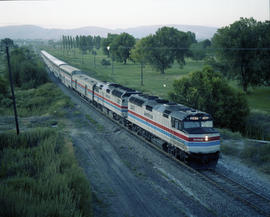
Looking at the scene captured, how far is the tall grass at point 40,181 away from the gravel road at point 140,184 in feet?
6.10

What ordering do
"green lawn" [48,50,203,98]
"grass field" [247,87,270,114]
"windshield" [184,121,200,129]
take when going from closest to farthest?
"windshield" [184,121,200,129] < "grass field" [247,87,270,114] < "green lawn" [48,50,203,98]

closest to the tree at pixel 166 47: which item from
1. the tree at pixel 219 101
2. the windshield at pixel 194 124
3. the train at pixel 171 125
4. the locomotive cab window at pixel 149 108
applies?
the tree at pixel 219 101

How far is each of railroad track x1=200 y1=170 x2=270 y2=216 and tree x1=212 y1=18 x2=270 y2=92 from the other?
38.6 m

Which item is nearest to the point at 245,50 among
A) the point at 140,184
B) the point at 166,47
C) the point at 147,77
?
the point at 147,77

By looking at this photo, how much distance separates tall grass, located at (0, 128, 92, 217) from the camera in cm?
1083

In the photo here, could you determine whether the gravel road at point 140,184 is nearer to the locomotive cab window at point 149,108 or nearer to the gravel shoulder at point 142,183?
the gravel shoulder at point 142,183

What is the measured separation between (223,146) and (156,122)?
6.58 m

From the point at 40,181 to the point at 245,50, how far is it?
168 ft

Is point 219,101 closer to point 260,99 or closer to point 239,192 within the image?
point 260,99

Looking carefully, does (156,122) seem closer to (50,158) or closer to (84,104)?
(50,158)

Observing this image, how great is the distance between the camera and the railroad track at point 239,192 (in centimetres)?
1476

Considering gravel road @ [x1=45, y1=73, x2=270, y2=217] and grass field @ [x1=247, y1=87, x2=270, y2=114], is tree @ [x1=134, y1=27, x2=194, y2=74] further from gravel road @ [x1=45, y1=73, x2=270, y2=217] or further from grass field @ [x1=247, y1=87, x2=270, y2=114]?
gravel road @ [x1=45, y1=73, x2=270, y2=217]

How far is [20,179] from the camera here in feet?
45.6

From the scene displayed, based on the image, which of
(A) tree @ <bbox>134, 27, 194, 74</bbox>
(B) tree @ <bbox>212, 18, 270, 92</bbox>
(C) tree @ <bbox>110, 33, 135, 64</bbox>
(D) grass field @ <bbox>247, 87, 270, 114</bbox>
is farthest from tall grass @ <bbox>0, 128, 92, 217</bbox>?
(C) tree @ <bbox>110, 33, 135, 64</bbox>
